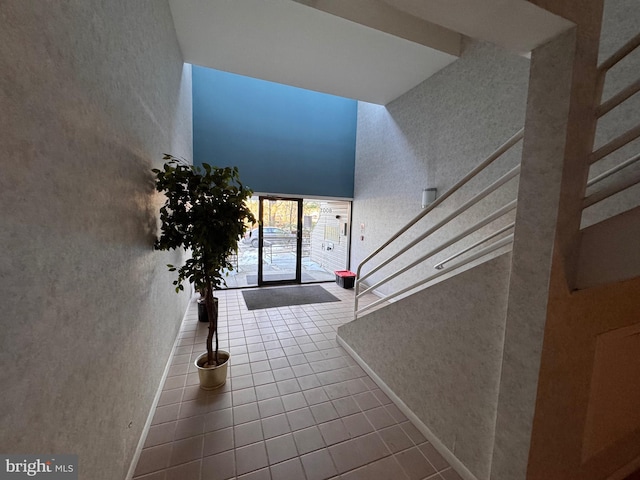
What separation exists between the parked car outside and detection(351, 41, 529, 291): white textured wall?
1628 millimetres

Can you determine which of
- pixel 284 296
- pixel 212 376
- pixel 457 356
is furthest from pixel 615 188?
pixel 284 296

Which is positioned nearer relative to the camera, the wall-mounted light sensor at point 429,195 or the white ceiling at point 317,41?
the white ceiling at point 317,41

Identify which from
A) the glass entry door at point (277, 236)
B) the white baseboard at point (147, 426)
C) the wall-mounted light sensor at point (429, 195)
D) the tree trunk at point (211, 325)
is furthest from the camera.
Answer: the glass entry door at point (277, 236)

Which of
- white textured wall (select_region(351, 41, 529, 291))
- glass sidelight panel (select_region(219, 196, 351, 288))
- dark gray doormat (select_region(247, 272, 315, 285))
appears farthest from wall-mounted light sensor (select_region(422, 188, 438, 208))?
dark gray doormat (select_region(247, 272, 315, 285))

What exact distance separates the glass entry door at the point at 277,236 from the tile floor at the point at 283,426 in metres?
2.76

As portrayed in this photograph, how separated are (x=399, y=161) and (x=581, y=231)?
12.0 feet

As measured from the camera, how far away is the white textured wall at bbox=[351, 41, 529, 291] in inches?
108

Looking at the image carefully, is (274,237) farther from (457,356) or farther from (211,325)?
(457,356)

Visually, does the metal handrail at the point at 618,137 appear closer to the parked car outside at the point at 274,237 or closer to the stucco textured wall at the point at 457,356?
the stucco textured wall at the point at 457,356

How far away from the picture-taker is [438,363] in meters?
1.68

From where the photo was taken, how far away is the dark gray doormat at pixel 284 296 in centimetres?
443

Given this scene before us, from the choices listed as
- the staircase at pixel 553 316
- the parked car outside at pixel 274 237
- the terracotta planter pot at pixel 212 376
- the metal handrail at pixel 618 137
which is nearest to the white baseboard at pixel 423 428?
the staircase at pixel 553 316

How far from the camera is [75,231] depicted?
37.9 inches

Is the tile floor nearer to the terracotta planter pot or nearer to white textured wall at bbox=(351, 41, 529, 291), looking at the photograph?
the terracotta planter pot
